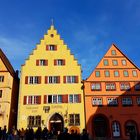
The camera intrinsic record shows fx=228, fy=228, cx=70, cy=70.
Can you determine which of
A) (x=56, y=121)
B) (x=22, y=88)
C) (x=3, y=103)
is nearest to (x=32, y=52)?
(x=22, y=88)

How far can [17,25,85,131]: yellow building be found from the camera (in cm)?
3597

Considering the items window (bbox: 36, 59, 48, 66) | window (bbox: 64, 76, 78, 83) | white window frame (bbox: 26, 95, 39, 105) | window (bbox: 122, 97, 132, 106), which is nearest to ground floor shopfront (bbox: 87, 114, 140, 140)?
window (bbox: 122, 97, 132, 106)

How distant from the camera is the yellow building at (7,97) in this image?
34844 mm

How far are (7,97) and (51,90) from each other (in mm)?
7033

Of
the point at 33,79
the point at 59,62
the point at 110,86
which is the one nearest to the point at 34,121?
the point at 33,79

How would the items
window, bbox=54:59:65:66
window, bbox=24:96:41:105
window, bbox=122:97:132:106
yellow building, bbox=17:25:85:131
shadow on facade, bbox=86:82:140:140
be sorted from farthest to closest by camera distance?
window, bbox=54:59:65:66 → window, bbox=122:97:132:106 → window, bbox=24:96:41:105 → yellow building, bbox=17:25:85:131 → shadow on facade, bbox=86:82:140:140

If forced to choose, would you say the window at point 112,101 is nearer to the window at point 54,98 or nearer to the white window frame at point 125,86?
the white window frame at point 125,86

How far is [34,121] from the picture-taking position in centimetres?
3569

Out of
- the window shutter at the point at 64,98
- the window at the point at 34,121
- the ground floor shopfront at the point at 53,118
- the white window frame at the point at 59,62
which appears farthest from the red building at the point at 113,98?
the window at the point at 34,121

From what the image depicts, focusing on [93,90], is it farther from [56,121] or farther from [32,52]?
[32,52]

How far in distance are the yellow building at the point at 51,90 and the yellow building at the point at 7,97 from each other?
5.59 feet

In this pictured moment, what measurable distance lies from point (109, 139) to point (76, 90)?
929 centimetres

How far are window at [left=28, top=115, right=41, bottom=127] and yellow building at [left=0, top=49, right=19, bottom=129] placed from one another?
3.26m

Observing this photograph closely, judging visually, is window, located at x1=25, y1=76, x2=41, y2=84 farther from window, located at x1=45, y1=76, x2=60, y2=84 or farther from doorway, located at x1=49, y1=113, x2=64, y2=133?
doorway, located at x1=49, y1=113, x2=64, y2=133
